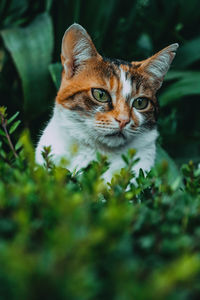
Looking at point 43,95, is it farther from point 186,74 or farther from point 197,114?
point 197,114

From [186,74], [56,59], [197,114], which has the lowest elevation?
[197,114]

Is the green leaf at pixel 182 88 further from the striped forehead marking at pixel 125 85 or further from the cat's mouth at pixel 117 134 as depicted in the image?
the cat's mouth at pixel 117 134

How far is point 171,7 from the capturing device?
109 inches

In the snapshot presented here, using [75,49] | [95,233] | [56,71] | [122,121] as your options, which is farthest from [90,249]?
Result: [56,71]

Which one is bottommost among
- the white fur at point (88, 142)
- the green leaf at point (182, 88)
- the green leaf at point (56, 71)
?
the green leaf at point (182, 88)

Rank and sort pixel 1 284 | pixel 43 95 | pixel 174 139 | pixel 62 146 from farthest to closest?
pixel 174 139 < pixel 43 95 < pixel 62 146 < pixel 1 284

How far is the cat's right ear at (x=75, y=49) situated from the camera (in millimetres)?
1509

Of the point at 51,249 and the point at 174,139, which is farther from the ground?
the point at 51,249

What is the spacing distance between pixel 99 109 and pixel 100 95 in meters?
0.08

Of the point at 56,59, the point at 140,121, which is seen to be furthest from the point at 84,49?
the point at 56,59

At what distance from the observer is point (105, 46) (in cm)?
262

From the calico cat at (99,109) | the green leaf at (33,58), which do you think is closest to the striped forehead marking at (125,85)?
the calico cat at (99,109)

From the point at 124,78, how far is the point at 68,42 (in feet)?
0.89

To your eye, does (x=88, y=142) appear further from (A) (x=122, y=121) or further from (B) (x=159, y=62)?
(B) (x=159, y=62)
